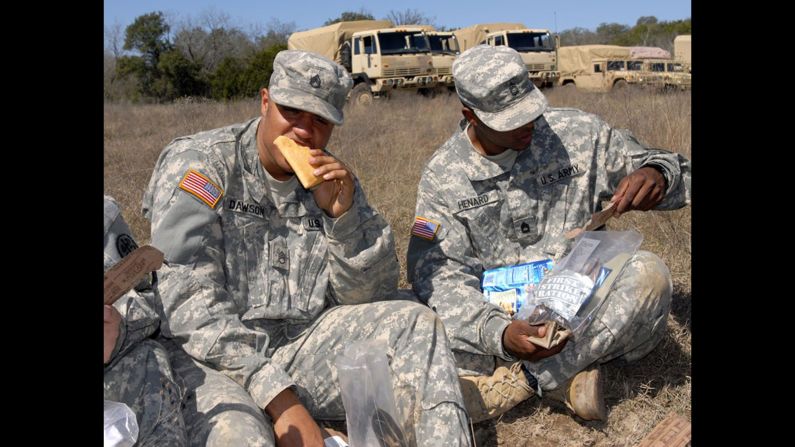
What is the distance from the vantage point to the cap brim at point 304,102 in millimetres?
2529

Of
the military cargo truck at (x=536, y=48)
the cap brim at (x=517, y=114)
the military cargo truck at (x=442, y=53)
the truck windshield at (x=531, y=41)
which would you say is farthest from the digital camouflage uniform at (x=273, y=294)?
the truck windshield at (x=531, y=41)

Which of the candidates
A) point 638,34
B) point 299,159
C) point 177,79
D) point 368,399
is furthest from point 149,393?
point 638,34

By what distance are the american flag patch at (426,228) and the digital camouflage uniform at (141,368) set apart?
1.10m

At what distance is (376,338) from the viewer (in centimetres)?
255

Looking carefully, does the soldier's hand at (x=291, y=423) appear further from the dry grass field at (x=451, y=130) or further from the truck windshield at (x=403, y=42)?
the truck windshield at (x=403, y=42)

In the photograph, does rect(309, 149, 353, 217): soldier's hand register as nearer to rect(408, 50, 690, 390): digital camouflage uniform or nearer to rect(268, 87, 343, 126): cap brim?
rect(268, 87, 343, 126): cap brim

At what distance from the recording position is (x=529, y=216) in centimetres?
322

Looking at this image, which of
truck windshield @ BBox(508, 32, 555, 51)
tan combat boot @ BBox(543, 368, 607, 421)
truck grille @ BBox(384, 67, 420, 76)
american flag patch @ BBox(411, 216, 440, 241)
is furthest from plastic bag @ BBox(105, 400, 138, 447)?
truck windshield @ BBox(508, 32, 555, 51)

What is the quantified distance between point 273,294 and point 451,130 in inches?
311

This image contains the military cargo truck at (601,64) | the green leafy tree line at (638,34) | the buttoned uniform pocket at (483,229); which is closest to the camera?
the buttoned uniform pocket at (483,229)

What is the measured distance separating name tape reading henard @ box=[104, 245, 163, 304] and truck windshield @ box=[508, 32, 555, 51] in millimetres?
20832
